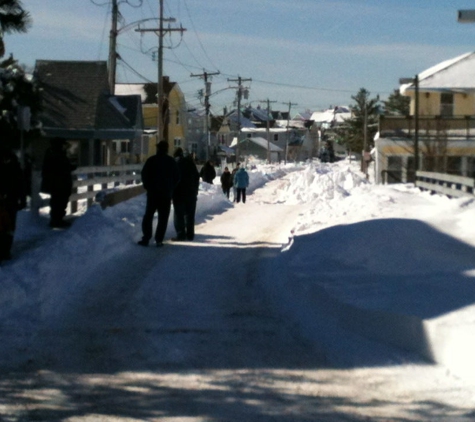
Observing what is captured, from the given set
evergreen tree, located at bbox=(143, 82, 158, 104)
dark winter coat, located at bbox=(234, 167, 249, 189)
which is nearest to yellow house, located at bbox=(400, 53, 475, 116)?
dark winter coat, located at bbox=(234, 167, 249, 189)

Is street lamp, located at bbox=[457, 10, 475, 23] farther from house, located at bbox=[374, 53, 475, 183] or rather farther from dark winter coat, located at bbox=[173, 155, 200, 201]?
house, located at bbox=[374, 53, 475, 183]

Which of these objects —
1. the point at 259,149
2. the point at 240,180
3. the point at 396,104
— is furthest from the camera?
the point at 259,149

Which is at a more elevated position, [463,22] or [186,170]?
[463,22]

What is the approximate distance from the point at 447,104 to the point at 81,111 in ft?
75.0

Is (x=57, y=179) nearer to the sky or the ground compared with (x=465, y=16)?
nearer to the ground

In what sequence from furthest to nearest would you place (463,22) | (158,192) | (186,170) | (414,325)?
(186,170)
(158,192)
(463,22)
(414,325)

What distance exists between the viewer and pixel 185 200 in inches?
699

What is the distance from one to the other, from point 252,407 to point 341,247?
6.80 meters

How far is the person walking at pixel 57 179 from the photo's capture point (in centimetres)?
1758

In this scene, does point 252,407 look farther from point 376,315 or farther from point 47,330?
point 47,330

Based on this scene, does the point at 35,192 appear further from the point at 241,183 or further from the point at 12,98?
the point at 241,183

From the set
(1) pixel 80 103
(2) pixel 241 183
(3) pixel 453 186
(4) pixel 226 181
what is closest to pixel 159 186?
(3) pixel 453 186

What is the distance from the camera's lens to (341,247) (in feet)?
43.2

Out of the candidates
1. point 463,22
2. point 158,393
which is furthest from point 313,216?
point 158,393
